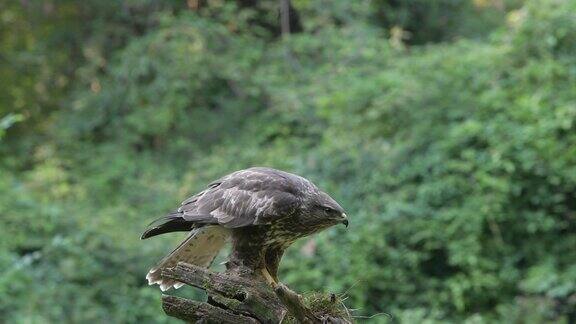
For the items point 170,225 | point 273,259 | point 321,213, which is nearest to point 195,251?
point 170,225

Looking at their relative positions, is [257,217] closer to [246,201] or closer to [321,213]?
[246,201]

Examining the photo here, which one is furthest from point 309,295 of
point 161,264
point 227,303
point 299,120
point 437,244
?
point 299,120

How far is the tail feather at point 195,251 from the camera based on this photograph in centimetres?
501

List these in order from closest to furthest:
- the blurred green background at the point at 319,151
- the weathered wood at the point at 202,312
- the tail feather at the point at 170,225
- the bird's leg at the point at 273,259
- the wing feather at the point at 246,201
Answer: the weathered wood at the point at 202,312 < the wing feather at the point at 246,201 < the bird's leg at the point at 273,259 < the tail feather at the point at 170,225 < the blurred green background at the point at 319,151

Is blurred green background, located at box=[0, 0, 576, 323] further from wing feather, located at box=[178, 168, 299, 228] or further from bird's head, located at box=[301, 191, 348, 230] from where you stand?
bird's head, located at box=[301, 191, 348, 230]

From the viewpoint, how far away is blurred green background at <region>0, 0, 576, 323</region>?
910 cm

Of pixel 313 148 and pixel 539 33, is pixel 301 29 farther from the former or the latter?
pixel 539 33

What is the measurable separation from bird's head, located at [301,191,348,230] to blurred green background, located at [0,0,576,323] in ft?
11.9

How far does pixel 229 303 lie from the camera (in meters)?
4.28

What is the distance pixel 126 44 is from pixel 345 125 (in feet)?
13.8

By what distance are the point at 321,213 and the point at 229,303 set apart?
708 millimetres

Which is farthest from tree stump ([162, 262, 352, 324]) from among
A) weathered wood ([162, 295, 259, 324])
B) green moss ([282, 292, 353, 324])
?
green moss ([282, 292, 353, 324])

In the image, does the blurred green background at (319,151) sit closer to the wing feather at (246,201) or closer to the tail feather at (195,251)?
the tail feather at (195,251)

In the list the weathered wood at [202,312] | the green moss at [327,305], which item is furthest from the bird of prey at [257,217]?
the weathered wood at [202,312]
